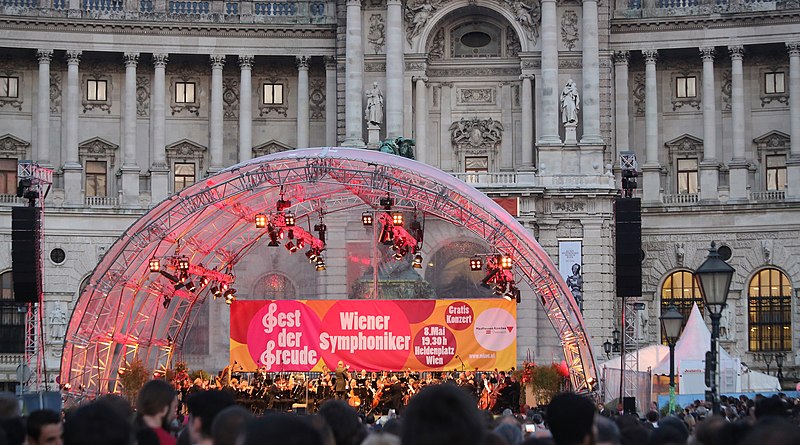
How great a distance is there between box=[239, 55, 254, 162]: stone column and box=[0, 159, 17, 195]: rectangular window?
966 cm

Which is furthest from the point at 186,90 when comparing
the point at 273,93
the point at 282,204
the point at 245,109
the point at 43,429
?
the point at 43,429

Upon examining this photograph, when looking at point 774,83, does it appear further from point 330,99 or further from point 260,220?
point 260,220

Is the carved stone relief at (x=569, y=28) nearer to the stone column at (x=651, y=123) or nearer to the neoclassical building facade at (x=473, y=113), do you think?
the neoclassical building facade at (x=473, y=113)

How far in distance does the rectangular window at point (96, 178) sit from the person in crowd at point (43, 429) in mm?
56474

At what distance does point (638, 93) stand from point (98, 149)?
23.6 meters

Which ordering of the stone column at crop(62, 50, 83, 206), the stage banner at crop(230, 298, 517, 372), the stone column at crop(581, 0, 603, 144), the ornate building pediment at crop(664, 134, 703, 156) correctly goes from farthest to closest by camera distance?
the ornate building pediment at crop(664, 134, 703, 156) < the stone column at crop(62, 50, 83, 206) < the stone column at crop(581, 0, 603, 144) < the stage banner at crop(230, 298, 517, 372)

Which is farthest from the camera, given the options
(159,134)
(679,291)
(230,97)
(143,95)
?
(230,97)

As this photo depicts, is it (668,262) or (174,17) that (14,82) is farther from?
(668,262)

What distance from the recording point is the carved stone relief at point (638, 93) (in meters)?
70.3

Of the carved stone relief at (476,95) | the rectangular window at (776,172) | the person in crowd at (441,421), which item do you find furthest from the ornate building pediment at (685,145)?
the person in crowd at (441,421)

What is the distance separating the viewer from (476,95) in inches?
2677

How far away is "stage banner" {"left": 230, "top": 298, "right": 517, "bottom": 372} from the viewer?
1978 inches

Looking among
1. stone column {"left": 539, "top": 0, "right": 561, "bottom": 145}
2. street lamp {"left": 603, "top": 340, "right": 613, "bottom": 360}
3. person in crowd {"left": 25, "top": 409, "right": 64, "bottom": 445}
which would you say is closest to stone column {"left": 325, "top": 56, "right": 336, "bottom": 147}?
stone column {"left": 539, "top": 0, "right": 561, "bottom": 145}

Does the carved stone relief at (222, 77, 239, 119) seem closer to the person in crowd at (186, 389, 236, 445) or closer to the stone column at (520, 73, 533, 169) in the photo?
the stone column at (520, 73, 533, 169)
